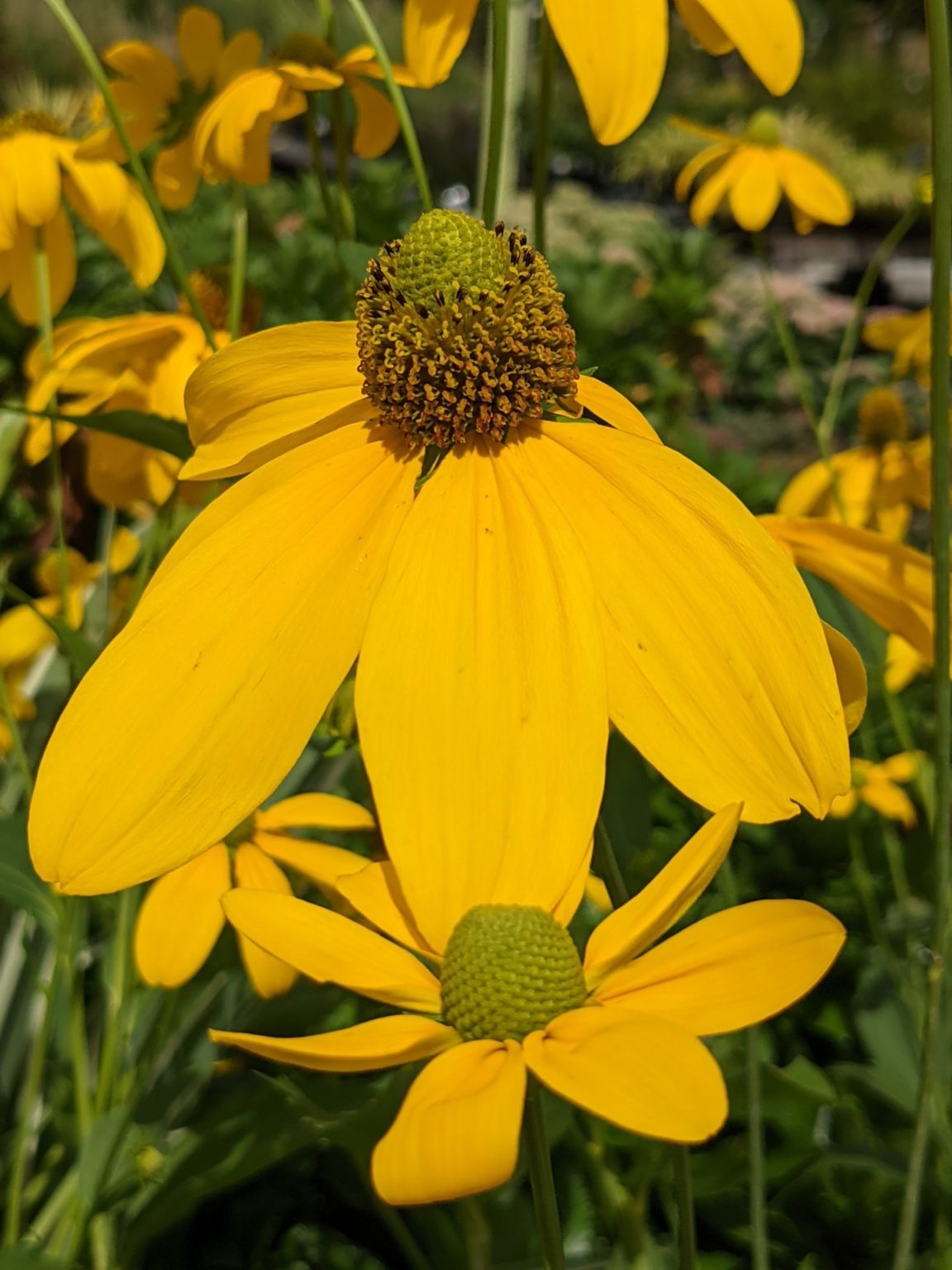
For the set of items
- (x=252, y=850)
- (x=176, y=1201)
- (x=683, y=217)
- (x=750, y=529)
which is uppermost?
(x=683, y=217)

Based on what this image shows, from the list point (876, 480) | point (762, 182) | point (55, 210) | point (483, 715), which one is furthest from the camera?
point (876, 480)

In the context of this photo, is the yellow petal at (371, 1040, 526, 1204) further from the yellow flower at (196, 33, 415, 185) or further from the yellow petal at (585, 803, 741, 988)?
the yellow flower at (196, 33, 415, 185)

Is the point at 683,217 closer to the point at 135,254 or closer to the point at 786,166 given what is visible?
the point at 786,166

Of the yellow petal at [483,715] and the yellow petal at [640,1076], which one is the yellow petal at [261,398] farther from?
the yellow petal at [640,1076]

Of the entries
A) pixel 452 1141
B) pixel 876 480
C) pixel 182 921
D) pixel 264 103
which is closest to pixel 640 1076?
pixel 452 1141

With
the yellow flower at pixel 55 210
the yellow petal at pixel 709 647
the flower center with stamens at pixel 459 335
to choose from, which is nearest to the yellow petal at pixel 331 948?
the yellow petal at pixel 709 647

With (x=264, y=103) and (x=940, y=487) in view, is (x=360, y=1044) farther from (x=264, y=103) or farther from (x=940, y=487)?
(x=264, y=103)

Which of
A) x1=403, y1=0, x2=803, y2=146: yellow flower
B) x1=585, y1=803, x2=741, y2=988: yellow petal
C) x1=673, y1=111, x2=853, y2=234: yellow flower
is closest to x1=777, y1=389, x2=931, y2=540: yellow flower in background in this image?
x1=673, y1=111, x2=853, y2=234: yellow flower

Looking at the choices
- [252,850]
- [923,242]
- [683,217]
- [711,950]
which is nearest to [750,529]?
[711,950]

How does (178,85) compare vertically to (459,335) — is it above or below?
above
